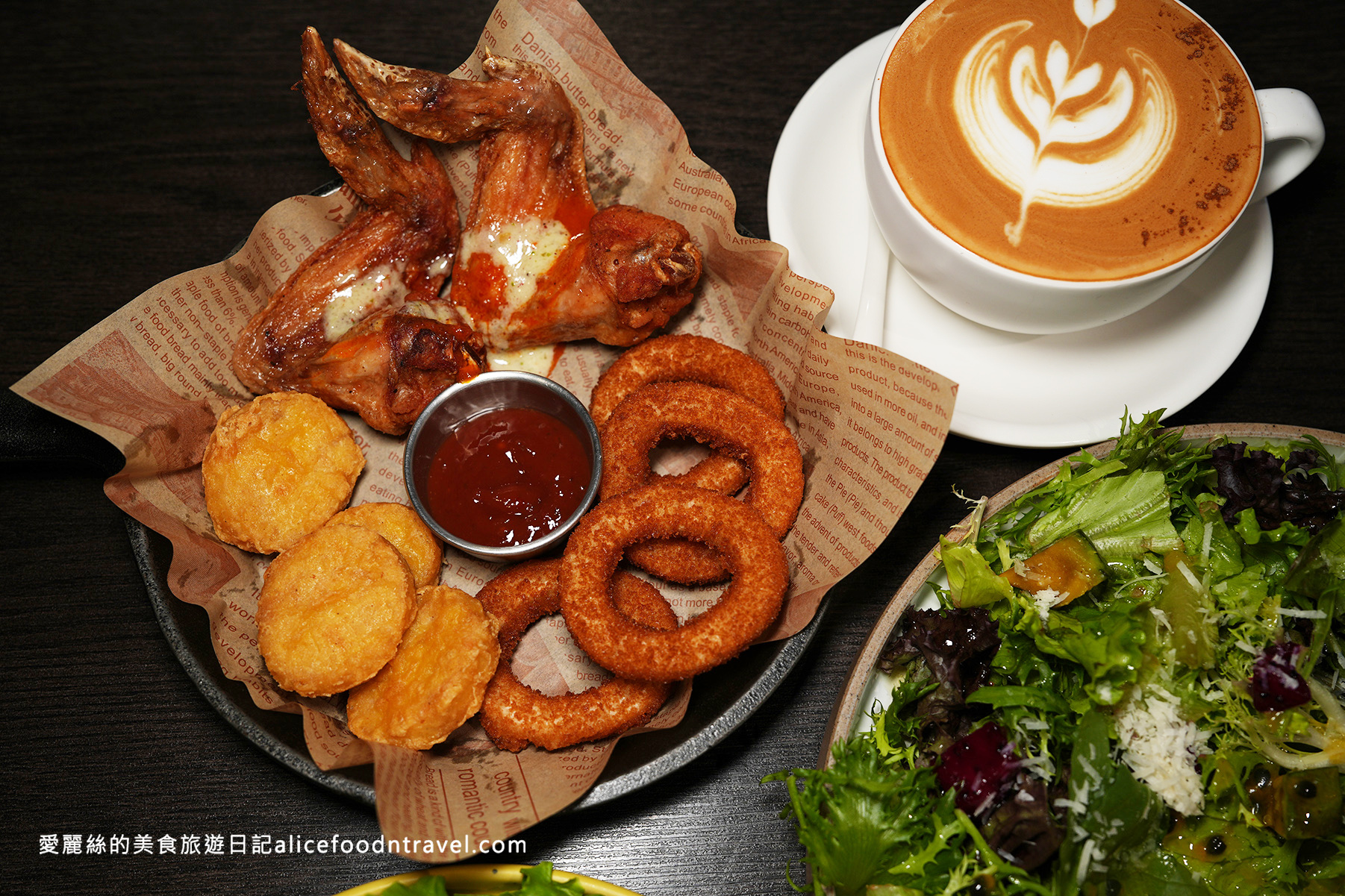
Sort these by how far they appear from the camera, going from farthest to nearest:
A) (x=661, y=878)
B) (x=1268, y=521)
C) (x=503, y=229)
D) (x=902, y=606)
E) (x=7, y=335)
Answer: (x=7, y=335), (x=503, y=229), (x=661, y=878), (x=1268, y=521), (x=902, y=606)

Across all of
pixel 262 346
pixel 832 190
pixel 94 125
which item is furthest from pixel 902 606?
pixel 94 125

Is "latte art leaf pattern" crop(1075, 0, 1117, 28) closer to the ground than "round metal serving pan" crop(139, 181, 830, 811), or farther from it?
farther from it

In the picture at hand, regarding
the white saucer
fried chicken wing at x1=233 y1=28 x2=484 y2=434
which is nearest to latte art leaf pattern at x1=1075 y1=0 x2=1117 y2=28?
the white saucer

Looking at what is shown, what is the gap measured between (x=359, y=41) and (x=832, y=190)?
5.99 feet

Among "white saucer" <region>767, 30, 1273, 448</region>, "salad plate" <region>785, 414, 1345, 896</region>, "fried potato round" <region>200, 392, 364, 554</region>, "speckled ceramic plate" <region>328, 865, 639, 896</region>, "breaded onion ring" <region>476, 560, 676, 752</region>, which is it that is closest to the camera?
"salad plate" <region>785, 414, 1345, 896</region>

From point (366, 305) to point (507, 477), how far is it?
693mm

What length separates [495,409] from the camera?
7.88 ft

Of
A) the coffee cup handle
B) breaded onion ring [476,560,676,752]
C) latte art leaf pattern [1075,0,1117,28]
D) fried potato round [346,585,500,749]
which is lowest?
breaded onion ring [476,560,676,752]

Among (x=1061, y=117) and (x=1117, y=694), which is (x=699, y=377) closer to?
(x=1061, y=117)

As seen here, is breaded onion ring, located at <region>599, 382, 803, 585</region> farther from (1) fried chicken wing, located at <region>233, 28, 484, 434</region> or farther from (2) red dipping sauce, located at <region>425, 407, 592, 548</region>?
(1) fried chicken wing, located at <region>233, 28, 484, 434</region>

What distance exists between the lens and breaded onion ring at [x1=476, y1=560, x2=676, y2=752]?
201 cm

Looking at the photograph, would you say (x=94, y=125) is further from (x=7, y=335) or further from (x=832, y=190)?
(x=832, y=190)

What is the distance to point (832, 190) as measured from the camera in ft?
8.01

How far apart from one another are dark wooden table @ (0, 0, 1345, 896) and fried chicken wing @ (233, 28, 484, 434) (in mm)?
572
